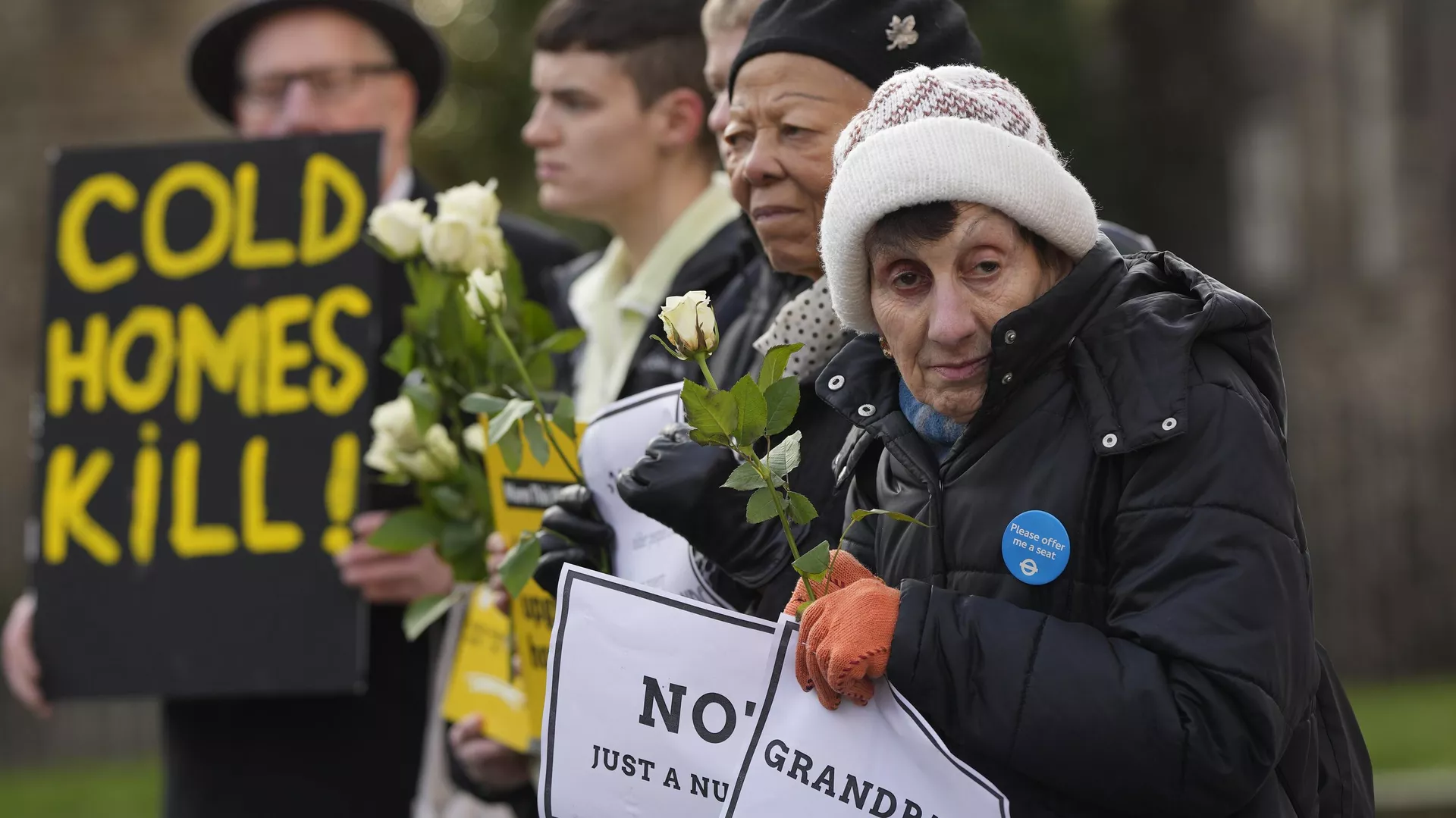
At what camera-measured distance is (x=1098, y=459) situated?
6.44 ft

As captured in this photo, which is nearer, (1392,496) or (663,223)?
(663,223)

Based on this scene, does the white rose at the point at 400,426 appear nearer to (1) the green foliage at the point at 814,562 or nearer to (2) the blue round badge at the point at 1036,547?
(1) the green foliage at the point at 814,562

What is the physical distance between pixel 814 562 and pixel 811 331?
0.60m

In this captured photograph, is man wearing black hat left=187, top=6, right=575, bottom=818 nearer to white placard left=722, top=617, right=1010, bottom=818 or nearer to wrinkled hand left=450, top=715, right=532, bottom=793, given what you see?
wrinkled hand left=450, top=715, right=532, bottom=793

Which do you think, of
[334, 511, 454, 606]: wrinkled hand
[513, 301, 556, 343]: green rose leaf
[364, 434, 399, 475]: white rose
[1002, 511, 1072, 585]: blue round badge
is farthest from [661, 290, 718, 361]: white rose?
[334, 511, 454, 606]: wrinkled hand

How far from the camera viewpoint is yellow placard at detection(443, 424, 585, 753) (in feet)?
9.61

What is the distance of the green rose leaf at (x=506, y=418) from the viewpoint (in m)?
2.62

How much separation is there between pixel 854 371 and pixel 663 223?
1597 millimetres

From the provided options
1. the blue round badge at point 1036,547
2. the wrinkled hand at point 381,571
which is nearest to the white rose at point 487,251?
the wrinkled hand at point 381,571

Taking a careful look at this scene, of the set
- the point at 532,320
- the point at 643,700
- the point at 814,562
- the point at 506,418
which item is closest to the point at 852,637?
the point at 814,562

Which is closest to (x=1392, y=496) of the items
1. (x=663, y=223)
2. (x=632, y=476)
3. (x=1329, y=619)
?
(x=1329, y=619)

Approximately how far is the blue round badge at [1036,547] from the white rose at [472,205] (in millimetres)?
1438

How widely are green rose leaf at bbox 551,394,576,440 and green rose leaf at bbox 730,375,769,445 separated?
650 mm

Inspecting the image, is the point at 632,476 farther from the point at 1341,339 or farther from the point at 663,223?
the point at 1341,339
